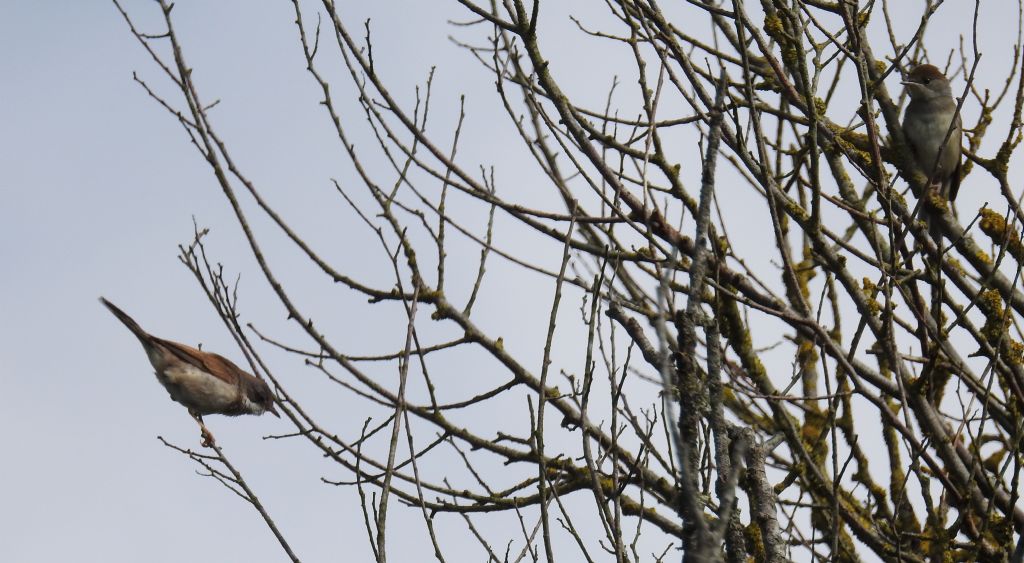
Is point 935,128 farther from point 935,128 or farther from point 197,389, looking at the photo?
point 197,389

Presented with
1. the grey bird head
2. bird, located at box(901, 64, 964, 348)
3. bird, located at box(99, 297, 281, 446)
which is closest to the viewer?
bird, located at box(901, 64, 964, 348)

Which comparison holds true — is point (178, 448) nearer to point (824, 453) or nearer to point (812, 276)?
point (824, 453)

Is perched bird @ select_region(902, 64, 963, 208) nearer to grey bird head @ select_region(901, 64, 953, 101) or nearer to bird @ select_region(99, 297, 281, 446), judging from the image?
grey bird head @ select_region(901, 64, 953, 101)

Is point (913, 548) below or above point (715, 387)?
above

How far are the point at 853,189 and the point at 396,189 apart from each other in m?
2.43

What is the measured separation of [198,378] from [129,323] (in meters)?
0.76

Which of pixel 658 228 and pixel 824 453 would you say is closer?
pixel 658 228

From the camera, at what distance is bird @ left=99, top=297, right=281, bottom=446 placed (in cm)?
744

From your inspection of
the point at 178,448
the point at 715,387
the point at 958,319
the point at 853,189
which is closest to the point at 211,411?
the point at 178,448

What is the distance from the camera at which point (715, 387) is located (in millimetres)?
2041

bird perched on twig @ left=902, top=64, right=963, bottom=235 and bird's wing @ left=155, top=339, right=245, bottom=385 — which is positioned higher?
bird perched on twig @ left=902, top=64, right=963, bottom=235

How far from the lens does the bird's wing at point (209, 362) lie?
24.7 ft

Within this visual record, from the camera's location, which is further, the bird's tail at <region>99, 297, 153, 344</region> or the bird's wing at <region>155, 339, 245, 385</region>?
the bird's wing at <region>155, 339, 245, 385</region>

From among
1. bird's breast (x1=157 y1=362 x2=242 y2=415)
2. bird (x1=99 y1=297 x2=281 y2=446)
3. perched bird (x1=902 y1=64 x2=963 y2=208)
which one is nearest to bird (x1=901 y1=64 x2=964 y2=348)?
perched bird (x1=902 y1=64 x2=963 y2=208)
